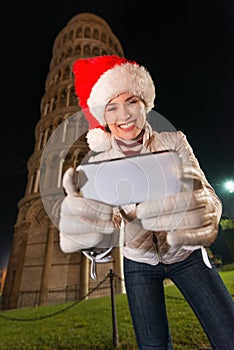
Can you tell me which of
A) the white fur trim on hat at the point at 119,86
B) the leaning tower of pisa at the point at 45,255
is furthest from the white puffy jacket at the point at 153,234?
the leaning tower of pisa at the point at 45,255

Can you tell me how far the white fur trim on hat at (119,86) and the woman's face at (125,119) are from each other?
0.12 m

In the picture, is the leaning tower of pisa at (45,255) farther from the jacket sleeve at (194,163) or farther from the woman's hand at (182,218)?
the woman's hand at (182,218)

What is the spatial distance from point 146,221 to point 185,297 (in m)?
0.82

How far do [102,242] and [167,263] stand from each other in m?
0.57

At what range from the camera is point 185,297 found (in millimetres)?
1355

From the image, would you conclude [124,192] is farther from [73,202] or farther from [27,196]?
[27,196]

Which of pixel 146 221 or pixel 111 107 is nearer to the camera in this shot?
pixel 146 221

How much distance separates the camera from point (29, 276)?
12.4 m

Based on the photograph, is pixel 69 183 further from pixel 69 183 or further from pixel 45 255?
pixel 45 255

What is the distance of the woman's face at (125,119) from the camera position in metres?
1.23

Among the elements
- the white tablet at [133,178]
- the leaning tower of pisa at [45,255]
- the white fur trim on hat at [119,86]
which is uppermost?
the leaning tower of pisa at [45,255]

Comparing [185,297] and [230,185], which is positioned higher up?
[230,185]

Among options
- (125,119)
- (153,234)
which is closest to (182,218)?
(153,234)

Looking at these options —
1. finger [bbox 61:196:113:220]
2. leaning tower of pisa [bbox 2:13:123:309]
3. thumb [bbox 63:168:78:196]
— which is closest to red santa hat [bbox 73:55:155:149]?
thumb [bbox 63:168:78:196]
